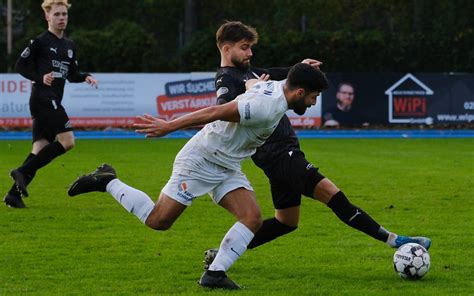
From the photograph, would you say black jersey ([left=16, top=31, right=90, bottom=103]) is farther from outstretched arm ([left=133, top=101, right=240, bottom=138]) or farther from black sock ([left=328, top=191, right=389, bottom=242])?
outstretched arm ([left=133, top=101, right=240, bottom=138])

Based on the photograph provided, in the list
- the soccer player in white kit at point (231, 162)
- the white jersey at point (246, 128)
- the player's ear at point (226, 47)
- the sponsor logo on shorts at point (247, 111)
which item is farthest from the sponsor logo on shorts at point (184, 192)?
the player's ear at point (226, 47)

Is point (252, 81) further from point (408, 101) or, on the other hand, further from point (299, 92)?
point (408, 101)

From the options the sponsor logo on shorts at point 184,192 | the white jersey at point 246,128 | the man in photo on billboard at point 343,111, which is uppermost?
the white jersey at point 246,128

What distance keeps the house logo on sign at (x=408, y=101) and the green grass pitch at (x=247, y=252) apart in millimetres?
11699

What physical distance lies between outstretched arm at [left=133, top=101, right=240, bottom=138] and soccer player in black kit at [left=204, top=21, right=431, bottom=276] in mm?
848

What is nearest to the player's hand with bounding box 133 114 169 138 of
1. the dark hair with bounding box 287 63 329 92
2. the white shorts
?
the white shorts

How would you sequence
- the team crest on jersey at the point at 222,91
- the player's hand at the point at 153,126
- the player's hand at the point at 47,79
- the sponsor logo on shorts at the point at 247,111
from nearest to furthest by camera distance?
1. the player's hand at the point at 153,126
2. the sponsor logo on shorts at the point at 247,111
3. the team crest on jersey at the point at 222,91
4. the player's hand at the point at 47,79

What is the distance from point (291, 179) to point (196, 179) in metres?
1.01

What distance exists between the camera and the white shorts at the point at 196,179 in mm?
7359

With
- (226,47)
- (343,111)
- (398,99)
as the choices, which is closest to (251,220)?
(226,47)

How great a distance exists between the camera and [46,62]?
12.1 metres

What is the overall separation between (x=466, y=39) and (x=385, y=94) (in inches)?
307

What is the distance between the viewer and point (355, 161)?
1858 centimetres

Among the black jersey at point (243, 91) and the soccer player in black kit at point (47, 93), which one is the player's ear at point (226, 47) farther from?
the soccer player in black kit at point (47, 93)
